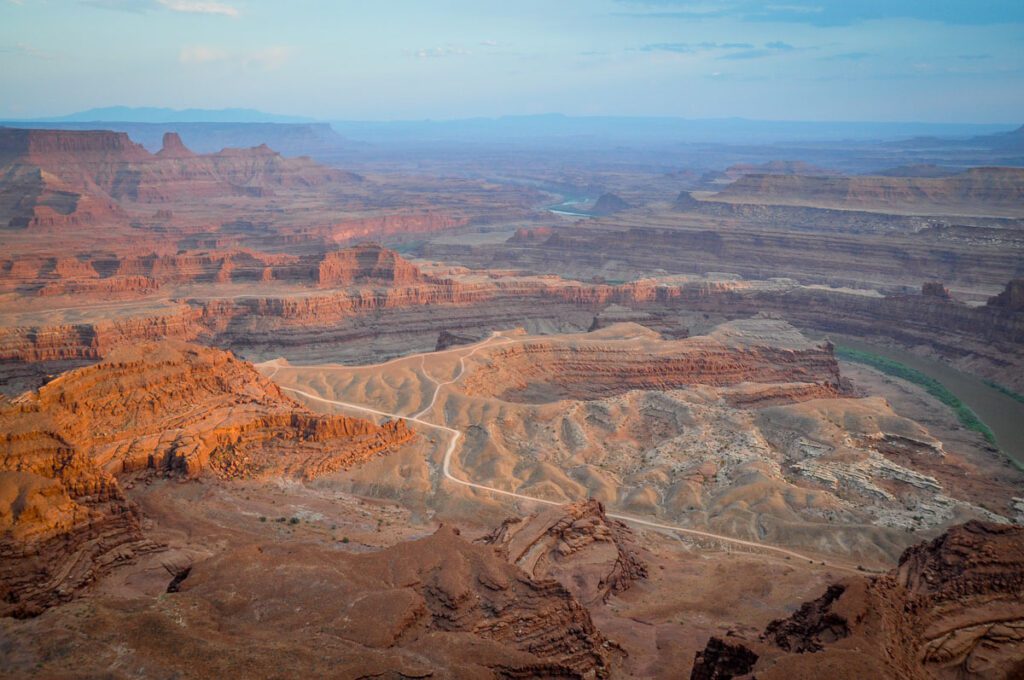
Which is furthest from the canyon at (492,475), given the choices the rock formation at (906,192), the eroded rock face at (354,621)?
the rock formation at (906,192)

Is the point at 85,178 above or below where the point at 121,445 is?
above

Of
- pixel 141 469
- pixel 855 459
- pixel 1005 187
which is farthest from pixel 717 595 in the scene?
pixel 1005 187

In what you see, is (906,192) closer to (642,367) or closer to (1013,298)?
(1013,298)

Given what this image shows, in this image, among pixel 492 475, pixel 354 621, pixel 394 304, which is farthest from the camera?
pixel 394 304

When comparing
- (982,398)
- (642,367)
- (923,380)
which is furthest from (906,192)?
(642,367)

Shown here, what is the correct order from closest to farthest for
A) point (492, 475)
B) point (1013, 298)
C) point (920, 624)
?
point (920, 624) < point (492, 475) < point (1013, 298)

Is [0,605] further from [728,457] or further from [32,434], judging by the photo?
[728,457]

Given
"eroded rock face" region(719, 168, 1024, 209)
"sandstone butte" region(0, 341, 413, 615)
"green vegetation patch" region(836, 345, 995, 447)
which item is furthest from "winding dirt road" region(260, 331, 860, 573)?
"eroded rock face" region(719, 168, 1024, 209)
